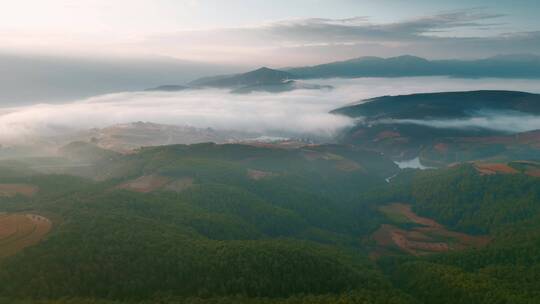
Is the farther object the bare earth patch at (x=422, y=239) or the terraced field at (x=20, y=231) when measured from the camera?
the bare earth patch at (x=422, y=239)

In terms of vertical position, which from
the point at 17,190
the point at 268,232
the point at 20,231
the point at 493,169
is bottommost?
the point at 268,232

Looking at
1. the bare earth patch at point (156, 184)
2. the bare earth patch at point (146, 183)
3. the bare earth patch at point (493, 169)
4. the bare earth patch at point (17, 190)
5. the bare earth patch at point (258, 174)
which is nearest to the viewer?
the bare earth patch at point (17, 190)

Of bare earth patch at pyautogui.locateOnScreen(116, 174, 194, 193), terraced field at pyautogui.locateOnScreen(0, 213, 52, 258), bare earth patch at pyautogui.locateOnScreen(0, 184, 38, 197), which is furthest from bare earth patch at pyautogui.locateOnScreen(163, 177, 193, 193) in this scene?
terraced field at pyautogui.locateOnScreen(0, 213, 52, 258)

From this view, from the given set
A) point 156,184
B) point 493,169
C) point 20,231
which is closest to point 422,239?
point 493,169

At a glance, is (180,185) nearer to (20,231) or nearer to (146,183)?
(146,183)

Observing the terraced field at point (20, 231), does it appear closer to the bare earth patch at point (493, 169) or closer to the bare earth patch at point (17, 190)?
the bare earth patch at point (17, 190)

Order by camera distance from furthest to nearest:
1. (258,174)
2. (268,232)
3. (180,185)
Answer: (258,174) → (180,185) → (268,232)

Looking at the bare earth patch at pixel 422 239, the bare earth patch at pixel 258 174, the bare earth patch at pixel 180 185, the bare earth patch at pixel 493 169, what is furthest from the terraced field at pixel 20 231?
the bare earth patch at pixel 493 169
